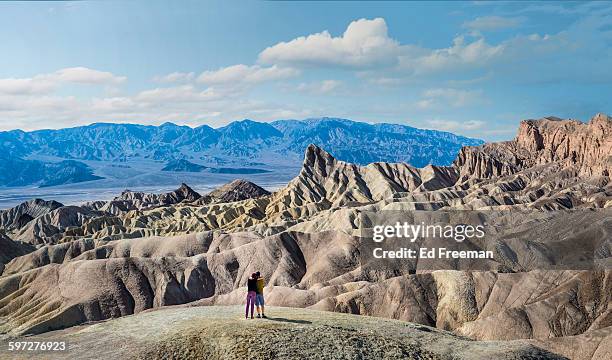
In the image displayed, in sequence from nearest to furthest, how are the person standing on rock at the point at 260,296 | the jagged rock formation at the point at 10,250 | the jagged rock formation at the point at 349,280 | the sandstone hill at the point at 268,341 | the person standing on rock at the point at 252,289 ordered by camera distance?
the sandstone hill at the point at 268,341 < the person standing on rock at the point at 252,289 < the person standing on rock at the point at 260,296 < the jagged rock formation at the point at 349,280 < the jagged rock formation at the point at 10,250

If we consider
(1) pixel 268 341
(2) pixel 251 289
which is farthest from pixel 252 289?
(1) pixel 268 341

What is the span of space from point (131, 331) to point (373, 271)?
53840 mm

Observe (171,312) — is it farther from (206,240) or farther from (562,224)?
(562,224)

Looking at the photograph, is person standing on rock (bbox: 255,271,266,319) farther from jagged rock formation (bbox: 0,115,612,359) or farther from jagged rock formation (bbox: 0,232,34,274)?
jagged rock formation (bbox: 0,232,34,274)

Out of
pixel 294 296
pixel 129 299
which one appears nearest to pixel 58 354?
pixel 294 296

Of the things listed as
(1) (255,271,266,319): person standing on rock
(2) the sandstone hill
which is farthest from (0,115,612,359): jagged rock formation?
(1) (255,271,266,319): person standing on rock

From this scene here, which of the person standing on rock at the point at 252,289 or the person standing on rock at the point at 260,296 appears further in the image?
the person standing on rock at the point at 260,296

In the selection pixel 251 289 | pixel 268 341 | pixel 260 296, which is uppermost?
pixel 251 289

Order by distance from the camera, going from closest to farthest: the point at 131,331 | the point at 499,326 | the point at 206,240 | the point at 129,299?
the point at 131,331
the point at 499,326
the point at 129,299
the point at 206,240

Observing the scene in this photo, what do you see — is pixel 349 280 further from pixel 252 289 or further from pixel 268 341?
pixel 268 341

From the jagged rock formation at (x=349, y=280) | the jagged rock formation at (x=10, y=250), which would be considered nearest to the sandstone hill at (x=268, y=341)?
the jagged rock formation at (x=349, y=280)

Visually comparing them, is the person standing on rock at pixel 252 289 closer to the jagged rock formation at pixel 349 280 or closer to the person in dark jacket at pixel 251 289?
the person in dark jacket at pixel 251 289

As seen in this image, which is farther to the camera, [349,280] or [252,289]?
[349,280]

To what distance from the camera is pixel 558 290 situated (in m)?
69.7
